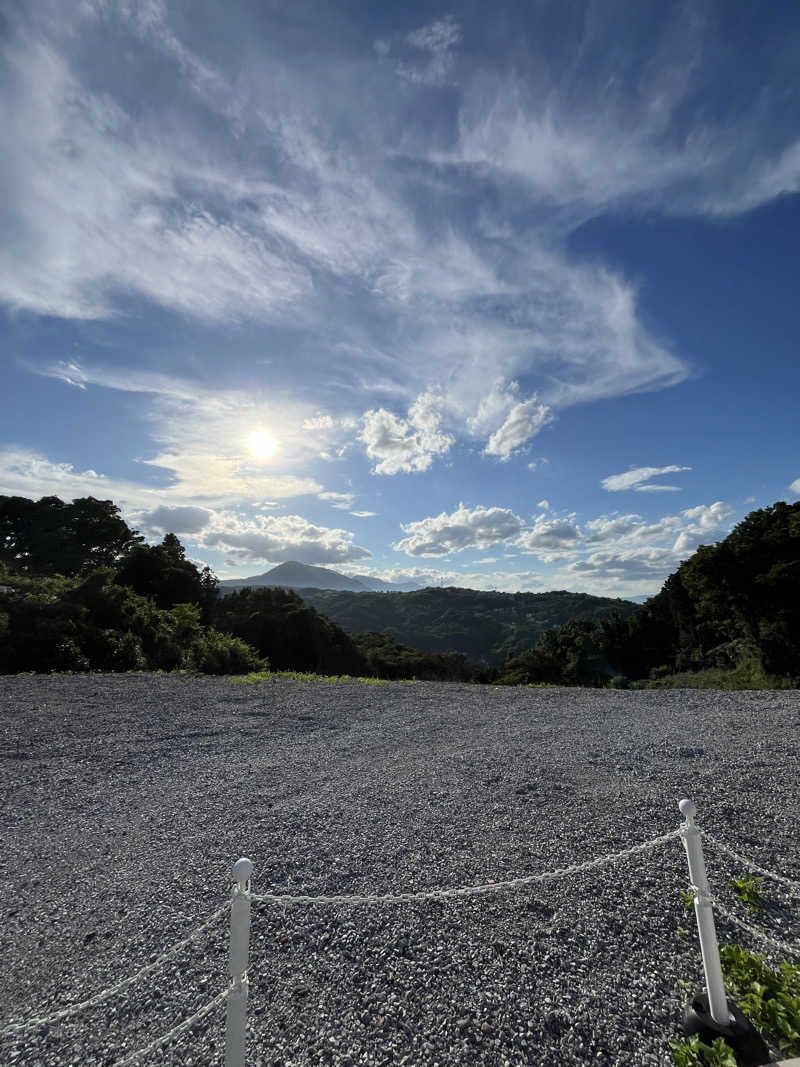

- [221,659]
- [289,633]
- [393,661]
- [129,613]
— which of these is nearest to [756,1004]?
[221,659]

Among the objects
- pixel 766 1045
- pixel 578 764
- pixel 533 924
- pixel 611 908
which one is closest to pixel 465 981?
pixel 533 924

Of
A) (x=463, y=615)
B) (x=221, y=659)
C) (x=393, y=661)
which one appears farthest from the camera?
(x=463, y=615)

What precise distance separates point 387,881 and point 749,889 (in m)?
2.24

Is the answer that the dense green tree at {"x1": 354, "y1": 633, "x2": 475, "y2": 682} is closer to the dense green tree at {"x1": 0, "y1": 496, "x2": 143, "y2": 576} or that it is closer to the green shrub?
the green shrub

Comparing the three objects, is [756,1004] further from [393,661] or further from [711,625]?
[711,625]

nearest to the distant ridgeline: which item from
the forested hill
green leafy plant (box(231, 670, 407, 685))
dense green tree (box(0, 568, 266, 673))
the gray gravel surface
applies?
dense green tree (box(0, 568, 266, 673))

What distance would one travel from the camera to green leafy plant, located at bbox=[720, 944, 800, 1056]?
2.16m

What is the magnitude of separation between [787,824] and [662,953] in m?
2.08

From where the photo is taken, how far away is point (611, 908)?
9.91ft

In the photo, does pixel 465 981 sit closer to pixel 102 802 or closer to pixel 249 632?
pixel 102 802

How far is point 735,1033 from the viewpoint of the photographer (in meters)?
2.07

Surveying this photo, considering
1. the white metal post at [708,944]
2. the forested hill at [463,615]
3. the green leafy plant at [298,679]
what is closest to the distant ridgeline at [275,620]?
the green leafy plant at [298,679]

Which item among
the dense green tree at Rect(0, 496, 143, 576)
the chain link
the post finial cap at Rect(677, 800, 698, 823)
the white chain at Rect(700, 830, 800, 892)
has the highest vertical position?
the dense green tree at Rect(0, 496, 143, 576)

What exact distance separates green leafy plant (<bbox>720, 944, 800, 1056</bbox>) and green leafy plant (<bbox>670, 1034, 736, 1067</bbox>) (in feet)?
1.06
